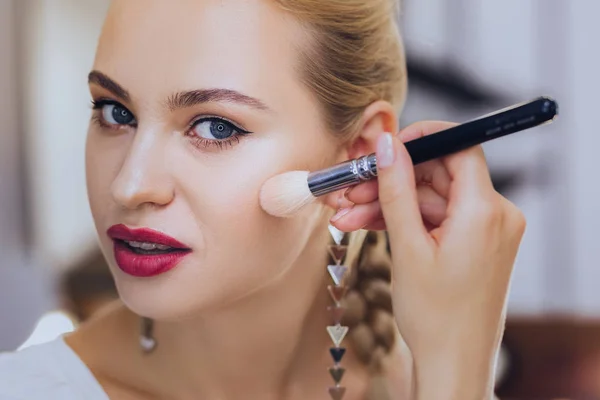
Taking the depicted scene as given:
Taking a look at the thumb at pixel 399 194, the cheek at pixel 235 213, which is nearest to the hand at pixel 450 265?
the thumb at pixel 399 194

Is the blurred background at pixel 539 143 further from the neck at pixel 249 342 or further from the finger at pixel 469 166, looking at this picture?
the finger at pixel 469 166

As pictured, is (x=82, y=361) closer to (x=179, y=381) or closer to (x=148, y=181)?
(x=179, y=381)

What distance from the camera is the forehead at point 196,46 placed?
0.69m

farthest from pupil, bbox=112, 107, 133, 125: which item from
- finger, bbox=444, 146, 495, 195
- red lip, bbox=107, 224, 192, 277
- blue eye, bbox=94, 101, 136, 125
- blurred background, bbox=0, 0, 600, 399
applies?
blurred background, bbox=0, 0, 600, 399

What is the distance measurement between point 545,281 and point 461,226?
1.00 metres

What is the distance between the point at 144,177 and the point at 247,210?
10 cm

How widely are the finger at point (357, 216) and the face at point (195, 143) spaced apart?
0.08m

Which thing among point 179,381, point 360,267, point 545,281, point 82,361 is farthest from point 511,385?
point 82,361

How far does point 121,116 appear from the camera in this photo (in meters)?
0.76

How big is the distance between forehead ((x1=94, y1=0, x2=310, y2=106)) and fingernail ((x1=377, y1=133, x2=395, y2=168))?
145mm

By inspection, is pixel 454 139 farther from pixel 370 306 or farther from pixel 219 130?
pixel 370 306

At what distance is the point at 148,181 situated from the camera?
2.24ft

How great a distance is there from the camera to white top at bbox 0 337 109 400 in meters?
0.74

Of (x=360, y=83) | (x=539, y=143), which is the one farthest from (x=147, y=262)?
(x=539, y=143)
